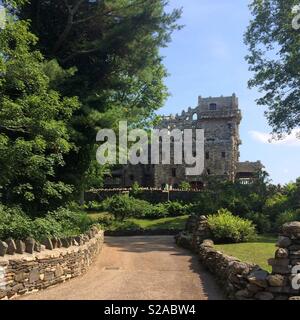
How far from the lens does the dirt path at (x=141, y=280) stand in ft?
33.5

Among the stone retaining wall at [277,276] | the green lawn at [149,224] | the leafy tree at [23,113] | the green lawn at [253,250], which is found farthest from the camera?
the green lawn at [149,224]

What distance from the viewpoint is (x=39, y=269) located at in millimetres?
10680

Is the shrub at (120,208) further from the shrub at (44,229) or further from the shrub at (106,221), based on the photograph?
the shrub at (44,229)

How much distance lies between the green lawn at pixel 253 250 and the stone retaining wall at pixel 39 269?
191 inches

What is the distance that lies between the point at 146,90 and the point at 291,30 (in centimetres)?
1020

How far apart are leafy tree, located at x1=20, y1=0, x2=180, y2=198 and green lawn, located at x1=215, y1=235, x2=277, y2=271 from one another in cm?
745

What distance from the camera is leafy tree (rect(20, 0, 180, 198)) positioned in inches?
805

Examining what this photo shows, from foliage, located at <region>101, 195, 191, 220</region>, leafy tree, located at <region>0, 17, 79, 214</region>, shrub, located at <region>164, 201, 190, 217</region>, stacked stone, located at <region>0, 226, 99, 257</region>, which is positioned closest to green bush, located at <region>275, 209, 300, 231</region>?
stacked stone, located at <region>0, 226, 99, 257</region>

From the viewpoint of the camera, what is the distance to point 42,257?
10836 millimetres

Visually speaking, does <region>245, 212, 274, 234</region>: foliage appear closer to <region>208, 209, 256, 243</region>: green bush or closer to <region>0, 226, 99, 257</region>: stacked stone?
<region>208, 209, 256, 243</region>: green bush

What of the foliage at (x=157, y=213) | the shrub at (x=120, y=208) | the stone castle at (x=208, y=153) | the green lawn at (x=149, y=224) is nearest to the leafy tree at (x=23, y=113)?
the green lawn at (x=149, y=224)

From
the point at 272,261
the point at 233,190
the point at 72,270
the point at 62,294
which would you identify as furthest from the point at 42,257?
the point at 233,190

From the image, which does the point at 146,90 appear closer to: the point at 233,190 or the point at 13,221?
the point at 233,190

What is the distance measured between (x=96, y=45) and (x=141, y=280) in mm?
12209
